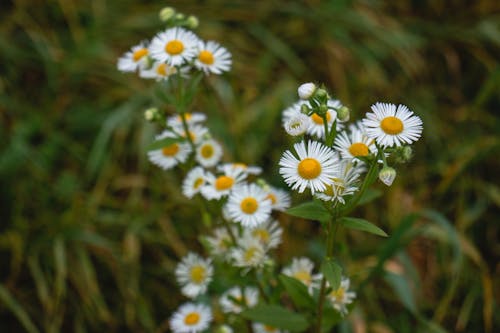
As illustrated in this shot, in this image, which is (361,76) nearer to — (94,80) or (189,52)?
(94,80)

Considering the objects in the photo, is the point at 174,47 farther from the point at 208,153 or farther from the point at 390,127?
the point at 390,127

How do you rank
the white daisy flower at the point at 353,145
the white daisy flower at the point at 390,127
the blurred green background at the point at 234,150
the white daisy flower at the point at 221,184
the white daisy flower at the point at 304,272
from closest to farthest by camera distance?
the white daisy flower at the point at 390,127, the white daisy flower at the point at 353,145, the white daisy flower at the point at 221,184, the white daisy flower at the point at 304,272, the blurred green background at the point at 234,150

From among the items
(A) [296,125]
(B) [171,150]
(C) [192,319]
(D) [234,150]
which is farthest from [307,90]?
(D) [234,150]

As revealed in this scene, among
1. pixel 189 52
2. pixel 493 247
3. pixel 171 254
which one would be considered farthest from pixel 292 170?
pixel 493 247

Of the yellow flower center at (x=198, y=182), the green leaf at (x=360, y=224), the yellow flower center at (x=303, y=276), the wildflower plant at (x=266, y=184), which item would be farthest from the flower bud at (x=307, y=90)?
the yellow flower center at (x=303, y=276)

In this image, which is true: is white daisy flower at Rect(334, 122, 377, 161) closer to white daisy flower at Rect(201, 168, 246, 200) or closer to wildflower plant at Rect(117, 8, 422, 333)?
wildflower plant at Rect(117, 8, 422, 333)

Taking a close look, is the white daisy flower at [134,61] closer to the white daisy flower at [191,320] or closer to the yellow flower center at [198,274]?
the yellow flower center at [198,274]

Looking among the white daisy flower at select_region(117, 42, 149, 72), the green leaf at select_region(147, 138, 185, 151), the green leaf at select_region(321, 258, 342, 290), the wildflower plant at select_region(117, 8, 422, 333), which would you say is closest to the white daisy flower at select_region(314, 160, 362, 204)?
the wildflower plant at select_region(117, 8, 422, 333)
